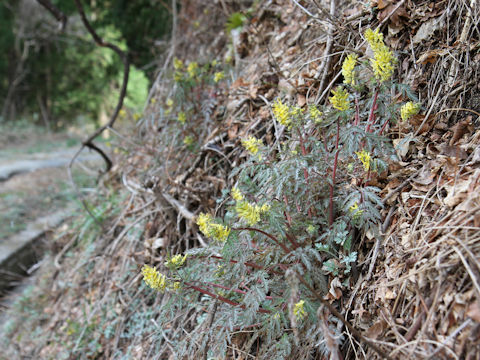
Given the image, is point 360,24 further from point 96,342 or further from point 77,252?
point 77,252

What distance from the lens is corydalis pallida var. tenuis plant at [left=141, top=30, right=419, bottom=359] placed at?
1.46m

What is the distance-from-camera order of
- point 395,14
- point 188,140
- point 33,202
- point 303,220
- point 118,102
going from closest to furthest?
point 303,220, point 395,14, point 188,140, point 118,102, point 33,202

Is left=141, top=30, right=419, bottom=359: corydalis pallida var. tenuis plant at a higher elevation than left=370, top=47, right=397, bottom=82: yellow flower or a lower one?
lower

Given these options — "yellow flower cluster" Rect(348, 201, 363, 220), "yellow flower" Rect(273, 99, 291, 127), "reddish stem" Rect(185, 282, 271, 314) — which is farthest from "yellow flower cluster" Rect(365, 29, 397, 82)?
"reddish stem" Rect(185, 282, 271, 314)

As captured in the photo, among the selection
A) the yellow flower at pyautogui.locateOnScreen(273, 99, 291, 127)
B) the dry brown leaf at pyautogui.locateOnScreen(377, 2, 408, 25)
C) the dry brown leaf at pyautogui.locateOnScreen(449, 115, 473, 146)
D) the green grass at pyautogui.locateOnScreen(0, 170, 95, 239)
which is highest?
the dry brown leaf at pyautogui.locateOnScreen(377, 2, 408, 25)

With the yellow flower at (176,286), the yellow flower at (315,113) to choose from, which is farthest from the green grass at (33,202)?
the yellow flower at (315,113)

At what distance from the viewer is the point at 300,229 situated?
5.37ft

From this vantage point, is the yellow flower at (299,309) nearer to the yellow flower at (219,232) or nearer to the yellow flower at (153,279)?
the yellow flower at (219,232)

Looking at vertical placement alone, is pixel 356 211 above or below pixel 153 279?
above

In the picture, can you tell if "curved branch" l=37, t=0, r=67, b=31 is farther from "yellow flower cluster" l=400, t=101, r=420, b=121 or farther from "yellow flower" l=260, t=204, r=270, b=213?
"yellow flower cluster" l=400, t=101, r=420, b=121

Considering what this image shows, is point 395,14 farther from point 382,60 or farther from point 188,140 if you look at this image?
point 188,140

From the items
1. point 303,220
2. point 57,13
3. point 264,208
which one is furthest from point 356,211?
point 57,13

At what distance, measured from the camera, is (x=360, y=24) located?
2.14 metres

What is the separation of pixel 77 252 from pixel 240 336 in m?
2.81
